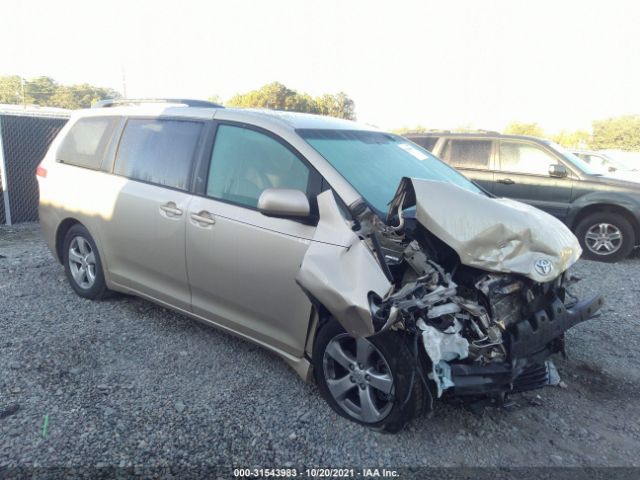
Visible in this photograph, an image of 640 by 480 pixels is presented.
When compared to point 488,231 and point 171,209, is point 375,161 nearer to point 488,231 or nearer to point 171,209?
point 488,231

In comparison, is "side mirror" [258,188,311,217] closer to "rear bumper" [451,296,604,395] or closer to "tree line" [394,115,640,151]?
"rear bumper" [451,296,604,395]

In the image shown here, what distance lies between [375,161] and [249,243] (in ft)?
3.51

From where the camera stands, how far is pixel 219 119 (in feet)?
12.6

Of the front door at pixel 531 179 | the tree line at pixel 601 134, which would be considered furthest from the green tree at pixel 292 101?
the front door at pixel 531 179

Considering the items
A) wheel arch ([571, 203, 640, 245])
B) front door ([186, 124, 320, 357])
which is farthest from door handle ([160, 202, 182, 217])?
wheel arch ([571, 203, 640, 245])

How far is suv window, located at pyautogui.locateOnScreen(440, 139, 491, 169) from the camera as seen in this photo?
8570 mm

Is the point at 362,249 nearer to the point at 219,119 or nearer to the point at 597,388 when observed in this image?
the point at 219,119

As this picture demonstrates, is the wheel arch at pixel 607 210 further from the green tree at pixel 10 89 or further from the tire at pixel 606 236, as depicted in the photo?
the green tree at pixel 10 89

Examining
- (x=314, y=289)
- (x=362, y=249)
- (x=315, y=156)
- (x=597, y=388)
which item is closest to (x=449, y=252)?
(x=362, y=249)

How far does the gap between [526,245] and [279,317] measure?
5.09 ft

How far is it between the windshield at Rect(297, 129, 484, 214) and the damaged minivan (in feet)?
0.06

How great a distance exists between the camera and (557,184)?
311 inches

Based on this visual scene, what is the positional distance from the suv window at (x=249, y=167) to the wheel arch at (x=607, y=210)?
591 cm

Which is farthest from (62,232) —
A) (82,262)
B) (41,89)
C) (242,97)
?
(41,89)
